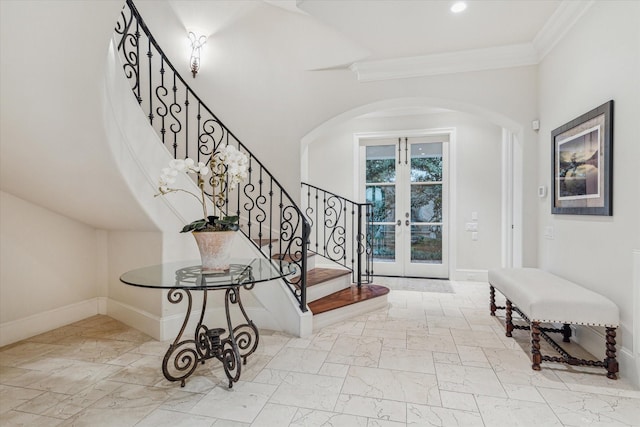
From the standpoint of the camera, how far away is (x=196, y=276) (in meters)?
2.19

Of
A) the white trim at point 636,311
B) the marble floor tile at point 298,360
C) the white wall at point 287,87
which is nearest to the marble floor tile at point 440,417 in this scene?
the marble floor tile at point 298,360

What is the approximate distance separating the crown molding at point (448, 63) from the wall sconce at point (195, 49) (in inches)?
77.5

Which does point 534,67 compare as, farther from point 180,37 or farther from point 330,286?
point 180,37

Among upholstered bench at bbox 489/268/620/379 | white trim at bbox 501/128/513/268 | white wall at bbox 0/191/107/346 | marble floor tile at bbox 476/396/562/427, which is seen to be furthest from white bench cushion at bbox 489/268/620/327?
white wall at bbox 0/191/107/346

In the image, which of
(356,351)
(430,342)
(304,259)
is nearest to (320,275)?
(304,259)

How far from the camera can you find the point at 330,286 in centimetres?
390

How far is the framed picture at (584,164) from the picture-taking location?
8.07 feet

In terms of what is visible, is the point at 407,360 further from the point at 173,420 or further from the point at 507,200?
the point at 507,200

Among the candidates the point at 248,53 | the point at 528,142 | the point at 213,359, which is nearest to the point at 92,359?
the point at 213,359

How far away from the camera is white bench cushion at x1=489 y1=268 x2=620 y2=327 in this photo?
2.24m

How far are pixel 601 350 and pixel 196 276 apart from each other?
3.04 meters

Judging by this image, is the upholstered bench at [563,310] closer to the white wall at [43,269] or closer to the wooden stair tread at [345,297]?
the wooden stair tread at [345,297]

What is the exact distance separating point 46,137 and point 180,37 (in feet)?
8.67

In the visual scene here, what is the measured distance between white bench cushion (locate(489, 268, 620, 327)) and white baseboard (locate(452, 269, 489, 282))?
2.63m
